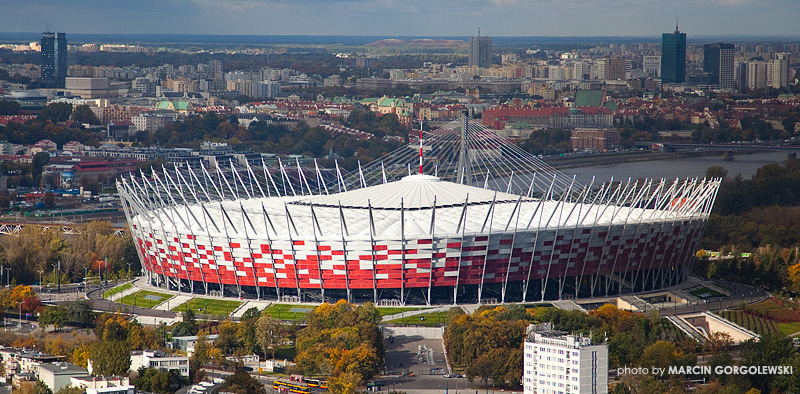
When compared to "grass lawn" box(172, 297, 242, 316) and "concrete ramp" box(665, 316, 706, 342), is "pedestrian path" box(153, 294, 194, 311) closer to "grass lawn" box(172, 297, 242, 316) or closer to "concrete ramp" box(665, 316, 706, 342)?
"grass lawn" box(172, 297, 242, 316)

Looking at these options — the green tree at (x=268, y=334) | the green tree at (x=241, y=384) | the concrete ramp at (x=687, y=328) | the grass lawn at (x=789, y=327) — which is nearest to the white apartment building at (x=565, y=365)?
the green tree at (x=241, y=384)

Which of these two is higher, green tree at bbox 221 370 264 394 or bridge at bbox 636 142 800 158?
green tree at bbox 221 370 264 394

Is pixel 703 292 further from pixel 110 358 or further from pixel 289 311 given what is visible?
pixel 110 358

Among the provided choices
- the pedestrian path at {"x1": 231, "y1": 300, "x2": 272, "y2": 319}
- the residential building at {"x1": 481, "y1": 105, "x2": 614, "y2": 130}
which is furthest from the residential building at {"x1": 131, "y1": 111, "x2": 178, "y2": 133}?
the pedestrian path at {"x1": 231, "y1": 300, "x2": 272, "y2": 319}

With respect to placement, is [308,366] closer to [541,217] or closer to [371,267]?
[371,267]

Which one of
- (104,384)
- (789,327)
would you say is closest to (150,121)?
(789,327)

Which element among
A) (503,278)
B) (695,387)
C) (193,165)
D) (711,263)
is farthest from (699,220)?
(193,165)

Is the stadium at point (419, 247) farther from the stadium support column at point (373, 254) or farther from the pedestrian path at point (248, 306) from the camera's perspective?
the pedestrian path at point (248, 306)
